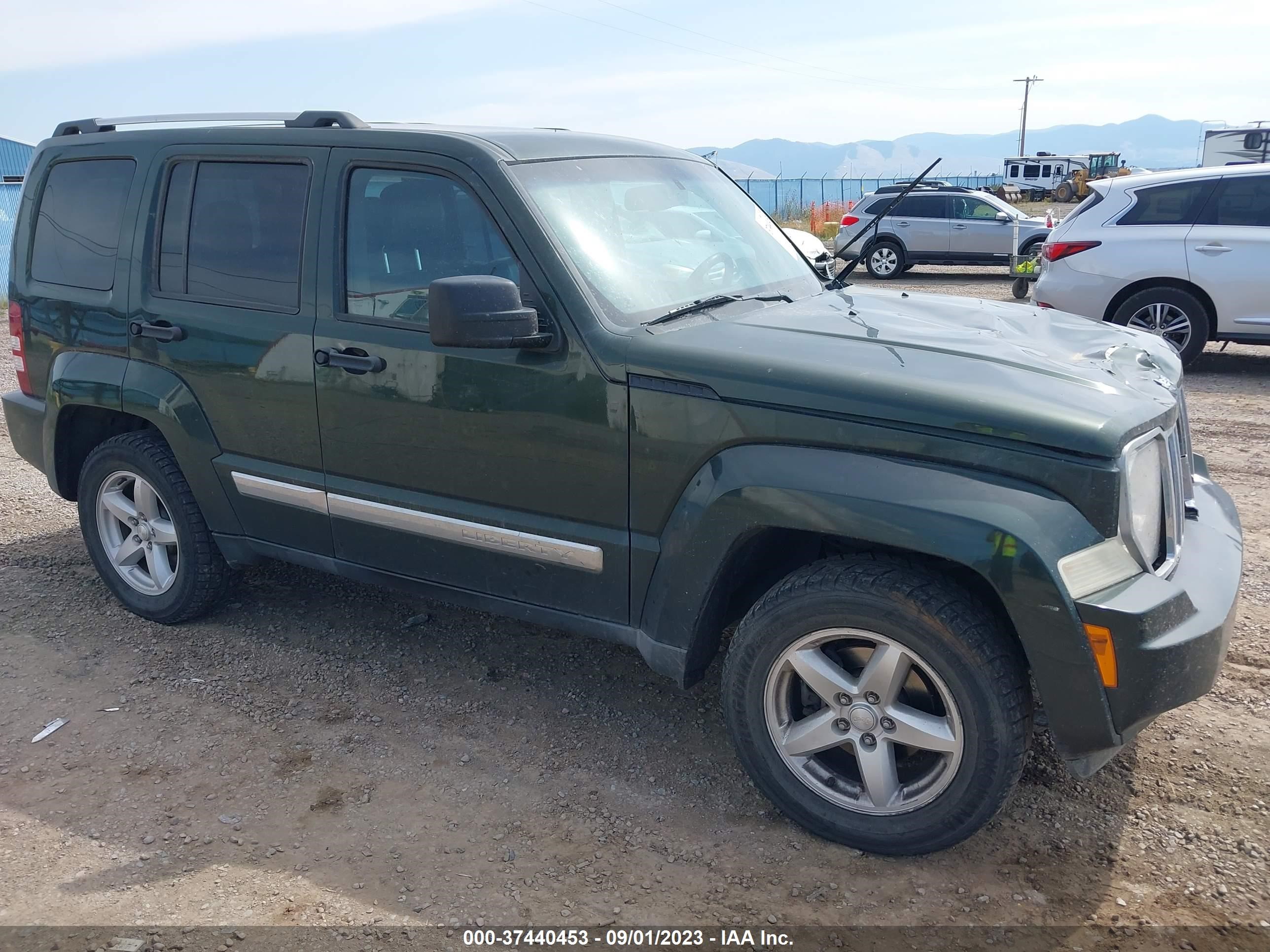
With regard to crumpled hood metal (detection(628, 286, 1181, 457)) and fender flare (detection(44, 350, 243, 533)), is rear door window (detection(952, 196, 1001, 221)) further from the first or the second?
fender flare (detection(44, 350, 243, 533))

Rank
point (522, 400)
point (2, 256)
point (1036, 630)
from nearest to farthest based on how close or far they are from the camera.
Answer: point (1036, 630), point (522, 400), point (2, 256)

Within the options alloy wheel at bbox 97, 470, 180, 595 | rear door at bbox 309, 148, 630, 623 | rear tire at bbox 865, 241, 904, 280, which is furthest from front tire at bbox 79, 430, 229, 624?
rear tire at bbox 865, 241, 904, 280

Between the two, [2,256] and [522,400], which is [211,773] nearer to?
[522,400]

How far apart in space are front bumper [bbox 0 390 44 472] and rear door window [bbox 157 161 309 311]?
3.46ft

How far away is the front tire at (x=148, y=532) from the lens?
4.20m

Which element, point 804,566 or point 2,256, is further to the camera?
point 2,256

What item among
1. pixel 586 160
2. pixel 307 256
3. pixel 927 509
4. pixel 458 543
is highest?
pixel 586 160

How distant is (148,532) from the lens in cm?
437

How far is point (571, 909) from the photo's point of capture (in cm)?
270

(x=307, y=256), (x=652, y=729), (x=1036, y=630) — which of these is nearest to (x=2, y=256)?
(x=307, y=256)

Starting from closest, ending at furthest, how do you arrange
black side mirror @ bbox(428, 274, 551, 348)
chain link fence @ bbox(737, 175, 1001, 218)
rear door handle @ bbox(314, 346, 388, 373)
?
black side mirror @ bbox(428, 274, 551, 348) < rear door handle @ bbox(314, 346, 388, 373) < chain link fence @ bbox(737, 175, 1001, 218)

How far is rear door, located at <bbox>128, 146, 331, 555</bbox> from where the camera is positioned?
143 inches

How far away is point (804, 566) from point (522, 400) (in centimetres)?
99

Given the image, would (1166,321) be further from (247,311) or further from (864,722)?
(247,311)
